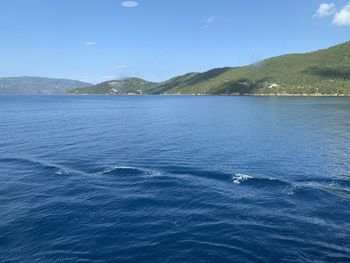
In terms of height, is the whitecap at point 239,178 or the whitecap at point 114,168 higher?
the whitecap at point 114,168

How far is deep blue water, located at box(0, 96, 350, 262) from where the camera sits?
35.6m

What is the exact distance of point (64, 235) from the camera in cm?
3869

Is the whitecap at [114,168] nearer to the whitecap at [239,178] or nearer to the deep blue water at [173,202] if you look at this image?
the deep blue water at [173,202]

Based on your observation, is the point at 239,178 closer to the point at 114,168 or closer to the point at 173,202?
the point at 173,202

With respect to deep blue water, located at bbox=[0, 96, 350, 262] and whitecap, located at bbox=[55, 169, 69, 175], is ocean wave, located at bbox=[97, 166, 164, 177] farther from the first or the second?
whitecap, located at bbox=[55, 169, 69, 175]

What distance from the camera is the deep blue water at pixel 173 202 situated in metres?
35.6

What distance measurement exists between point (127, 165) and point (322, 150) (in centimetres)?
4769

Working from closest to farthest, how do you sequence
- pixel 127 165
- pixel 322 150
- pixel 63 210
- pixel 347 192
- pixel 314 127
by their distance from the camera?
pixel 63 210 < pixel 347 192 < pixel 127 165 < pixel 322 150 < pixel 314 127

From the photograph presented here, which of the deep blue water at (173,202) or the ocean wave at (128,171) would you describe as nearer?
the deep blue water at (173,202)

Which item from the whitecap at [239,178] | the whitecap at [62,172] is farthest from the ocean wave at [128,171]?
the whitecap at [239,178]

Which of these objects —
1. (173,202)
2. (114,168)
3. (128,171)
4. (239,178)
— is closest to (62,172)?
(114,168)

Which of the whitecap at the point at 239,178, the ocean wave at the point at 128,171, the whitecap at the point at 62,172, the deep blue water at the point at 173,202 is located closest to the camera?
the deep blue water at the point at 173,202

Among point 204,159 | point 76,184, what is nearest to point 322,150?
point 204,159

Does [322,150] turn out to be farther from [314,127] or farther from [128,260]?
[128,260]
